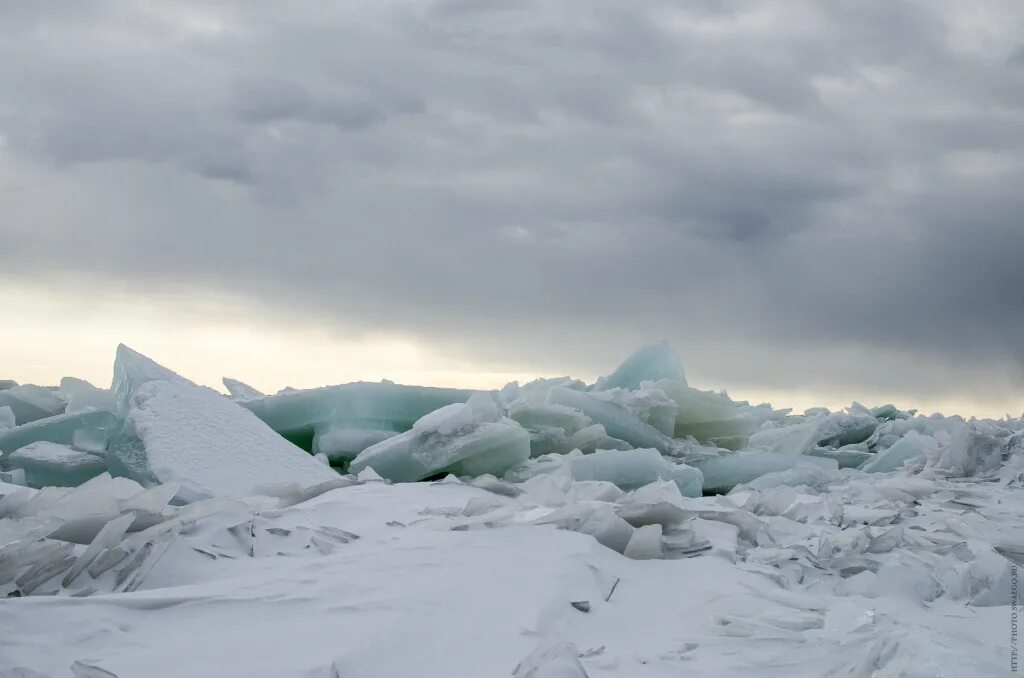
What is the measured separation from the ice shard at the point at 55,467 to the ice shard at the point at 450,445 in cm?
180

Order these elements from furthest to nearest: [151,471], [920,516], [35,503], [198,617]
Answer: [151,471], [920,516], [35,503], [198,617]

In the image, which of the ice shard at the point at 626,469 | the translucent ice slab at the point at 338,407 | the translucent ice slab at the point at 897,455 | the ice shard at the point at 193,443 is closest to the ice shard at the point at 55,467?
the ice shard at the point at 193,443

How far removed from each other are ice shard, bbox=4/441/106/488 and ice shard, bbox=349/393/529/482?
70.7 inches

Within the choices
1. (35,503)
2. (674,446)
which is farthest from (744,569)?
(674,446)

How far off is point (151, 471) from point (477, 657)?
12.6 feet

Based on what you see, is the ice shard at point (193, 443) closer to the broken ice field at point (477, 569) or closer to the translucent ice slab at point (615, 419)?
the broken ice field at point (477, 569)

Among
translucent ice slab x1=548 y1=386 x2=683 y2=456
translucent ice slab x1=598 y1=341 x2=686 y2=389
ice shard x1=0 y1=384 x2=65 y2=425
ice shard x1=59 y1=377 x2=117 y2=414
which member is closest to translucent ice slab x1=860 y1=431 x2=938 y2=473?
translucent ice slab x1=548 y1=386 x2=683 y2=456

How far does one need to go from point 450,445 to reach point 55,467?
107 inches

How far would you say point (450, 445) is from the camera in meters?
6.87

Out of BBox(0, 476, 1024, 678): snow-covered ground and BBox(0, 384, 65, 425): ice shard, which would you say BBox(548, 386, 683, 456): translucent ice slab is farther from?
BBox(0, 476, 1024, 678): snow-covered ground

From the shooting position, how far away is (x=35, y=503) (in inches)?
143

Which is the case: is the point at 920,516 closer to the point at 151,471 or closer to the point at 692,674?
the point at 692,674

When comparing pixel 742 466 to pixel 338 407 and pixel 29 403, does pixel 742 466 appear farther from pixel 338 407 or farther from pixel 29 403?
pixel 29 403

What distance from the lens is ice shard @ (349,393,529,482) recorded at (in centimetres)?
684
